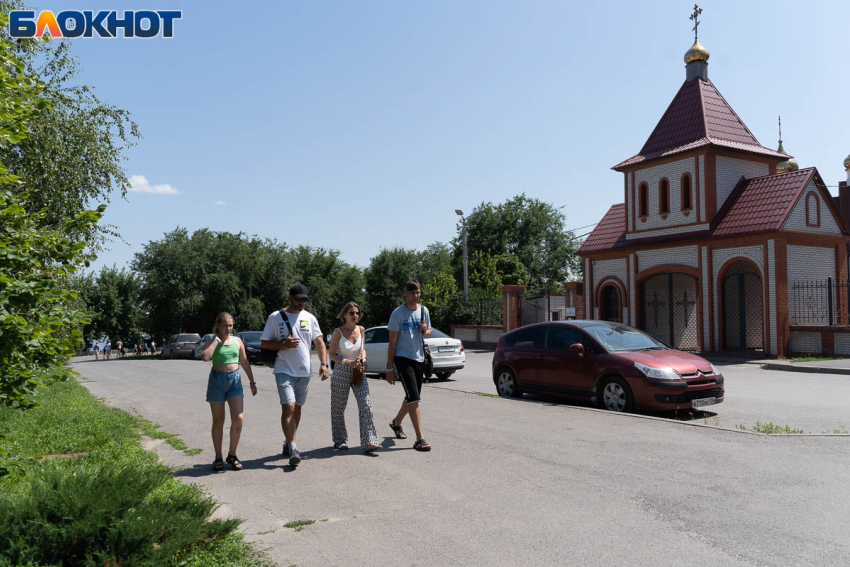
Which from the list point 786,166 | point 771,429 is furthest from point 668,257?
point 771,429

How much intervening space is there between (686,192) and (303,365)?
960 inches

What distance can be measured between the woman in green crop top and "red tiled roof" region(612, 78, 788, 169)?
24.3 metres

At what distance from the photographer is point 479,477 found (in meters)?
6.64

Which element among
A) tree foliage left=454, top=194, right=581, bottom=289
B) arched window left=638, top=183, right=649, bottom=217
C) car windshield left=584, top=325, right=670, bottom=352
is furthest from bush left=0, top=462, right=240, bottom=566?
tree foliage left=454, top=194, right=581, bottom=289

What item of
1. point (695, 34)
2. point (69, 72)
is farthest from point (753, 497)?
point (695, 34)

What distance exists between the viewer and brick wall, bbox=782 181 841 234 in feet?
82.2

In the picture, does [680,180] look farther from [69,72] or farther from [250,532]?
[250,532]

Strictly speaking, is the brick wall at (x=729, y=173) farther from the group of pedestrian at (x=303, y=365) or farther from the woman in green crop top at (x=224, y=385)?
the woman in green crop top at (x=224, y=385)

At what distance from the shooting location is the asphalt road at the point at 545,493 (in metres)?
4.62

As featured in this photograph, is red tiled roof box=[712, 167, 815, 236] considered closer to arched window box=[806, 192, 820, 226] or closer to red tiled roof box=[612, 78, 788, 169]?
arched window box=[806, 192, 820, 226]

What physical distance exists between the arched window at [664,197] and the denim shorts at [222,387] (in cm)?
2523

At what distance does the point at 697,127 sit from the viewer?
2839cm

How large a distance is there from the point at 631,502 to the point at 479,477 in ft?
4.94

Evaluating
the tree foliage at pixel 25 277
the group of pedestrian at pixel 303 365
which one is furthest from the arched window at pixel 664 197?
the tree foliage at pixel 25 277
